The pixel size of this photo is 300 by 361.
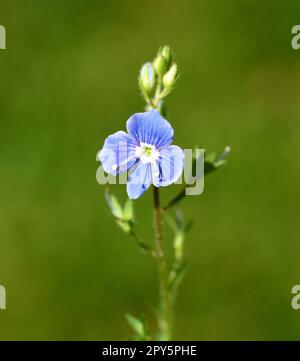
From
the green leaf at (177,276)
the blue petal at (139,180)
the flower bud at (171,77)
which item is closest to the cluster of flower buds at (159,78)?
the flower bud at (171,77)

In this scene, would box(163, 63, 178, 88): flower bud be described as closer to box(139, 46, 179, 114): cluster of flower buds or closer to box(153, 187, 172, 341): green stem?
box(139, 46, 179, 114): cluster of flower buds

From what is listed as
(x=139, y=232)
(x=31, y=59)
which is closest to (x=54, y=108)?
(x=31, y=59)

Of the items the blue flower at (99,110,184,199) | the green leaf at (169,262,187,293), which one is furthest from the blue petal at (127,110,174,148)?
the green leaf at (169,262,187,293)

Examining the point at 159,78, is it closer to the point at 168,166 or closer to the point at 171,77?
the point at 171,77

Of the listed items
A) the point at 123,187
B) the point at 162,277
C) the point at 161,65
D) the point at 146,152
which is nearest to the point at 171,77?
the point at 161,65
